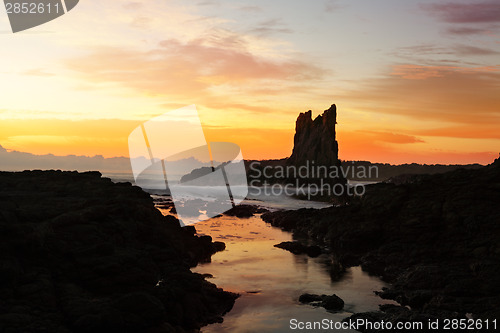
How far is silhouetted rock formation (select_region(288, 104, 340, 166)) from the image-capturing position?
5679 inches

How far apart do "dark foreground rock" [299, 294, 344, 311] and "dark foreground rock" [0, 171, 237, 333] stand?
183 inches

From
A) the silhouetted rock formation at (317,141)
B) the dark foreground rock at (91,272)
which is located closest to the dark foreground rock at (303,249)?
the dark foreground rock at (91,272)

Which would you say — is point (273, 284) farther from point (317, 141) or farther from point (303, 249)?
point (317, 141)

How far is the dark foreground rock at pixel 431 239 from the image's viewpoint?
2500cm

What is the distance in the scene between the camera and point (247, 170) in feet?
626

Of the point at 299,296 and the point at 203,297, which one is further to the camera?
the point at 299,296

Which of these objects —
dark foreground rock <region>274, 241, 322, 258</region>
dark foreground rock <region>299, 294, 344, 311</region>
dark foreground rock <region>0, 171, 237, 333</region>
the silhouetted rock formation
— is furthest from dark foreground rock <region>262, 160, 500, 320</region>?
the silhouetted rock formation

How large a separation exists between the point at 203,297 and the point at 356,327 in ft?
27.5

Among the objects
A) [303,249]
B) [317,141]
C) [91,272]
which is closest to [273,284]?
[303,249]

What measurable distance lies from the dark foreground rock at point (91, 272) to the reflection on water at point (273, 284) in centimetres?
178

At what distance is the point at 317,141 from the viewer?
149875 millimetres

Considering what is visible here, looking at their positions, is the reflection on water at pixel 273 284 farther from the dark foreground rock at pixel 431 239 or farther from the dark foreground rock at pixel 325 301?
the dark foreground rock at pixel 431 239

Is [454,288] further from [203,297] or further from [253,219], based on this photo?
[253,219]

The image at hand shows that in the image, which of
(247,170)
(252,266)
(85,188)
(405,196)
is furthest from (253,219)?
(247,170)
